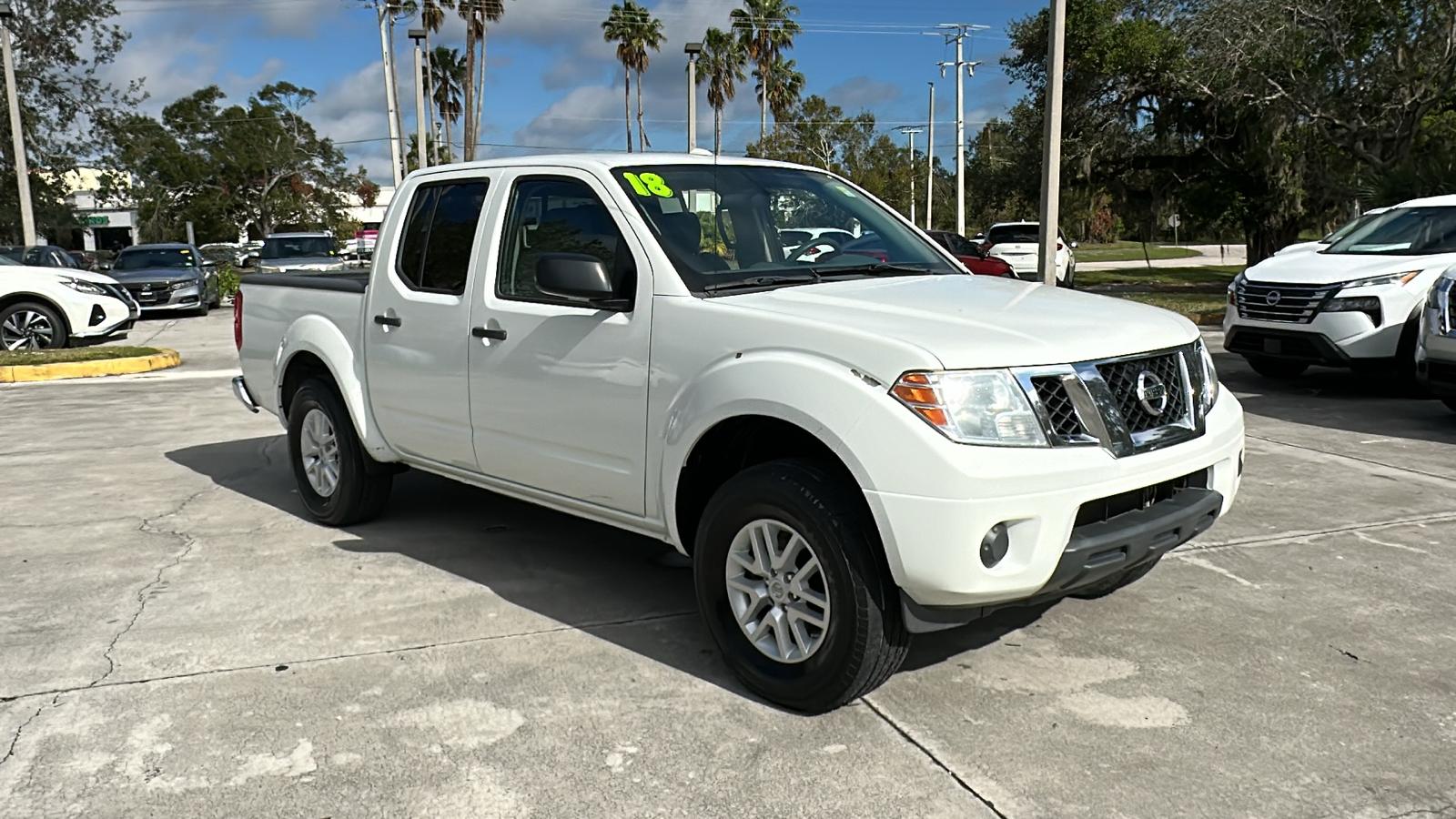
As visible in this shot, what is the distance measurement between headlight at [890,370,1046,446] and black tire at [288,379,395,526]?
3.34 m

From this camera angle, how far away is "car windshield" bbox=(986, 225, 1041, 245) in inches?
990

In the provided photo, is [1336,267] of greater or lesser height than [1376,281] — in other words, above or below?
above

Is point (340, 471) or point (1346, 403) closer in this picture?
point (340, 471)

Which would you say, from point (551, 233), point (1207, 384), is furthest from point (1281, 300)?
point (551, 233)

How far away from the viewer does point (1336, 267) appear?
33.9 ft

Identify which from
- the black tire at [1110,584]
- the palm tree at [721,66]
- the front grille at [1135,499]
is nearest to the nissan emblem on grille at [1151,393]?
the front grille at [1135,499]

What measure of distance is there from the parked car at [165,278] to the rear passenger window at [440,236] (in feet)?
57.5

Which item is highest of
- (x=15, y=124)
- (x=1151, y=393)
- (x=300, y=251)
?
(x=15, y=124)

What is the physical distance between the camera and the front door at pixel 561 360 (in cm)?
438

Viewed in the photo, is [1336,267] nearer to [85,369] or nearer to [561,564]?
[561,564]

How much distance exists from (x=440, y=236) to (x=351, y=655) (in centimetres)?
197

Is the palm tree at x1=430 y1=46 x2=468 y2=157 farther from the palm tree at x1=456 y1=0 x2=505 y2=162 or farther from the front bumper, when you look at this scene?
the front bumper

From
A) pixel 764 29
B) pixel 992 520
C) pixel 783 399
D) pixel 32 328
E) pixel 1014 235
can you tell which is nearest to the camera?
pixel 992 520

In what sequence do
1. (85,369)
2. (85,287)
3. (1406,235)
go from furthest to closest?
1. (85,287)
2. (85,369)
3. (1406,235)
